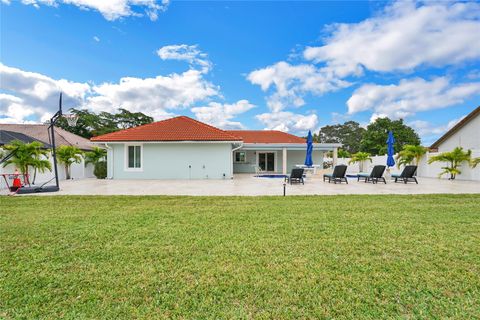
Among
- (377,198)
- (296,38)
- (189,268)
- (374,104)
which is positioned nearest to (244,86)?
(296,38)

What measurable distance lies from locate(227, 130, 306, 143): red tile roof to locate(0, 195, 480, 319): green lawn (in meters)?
22.1

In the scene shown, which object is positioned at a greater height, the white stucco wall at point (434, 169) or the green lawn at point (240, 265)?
the white stucco wall at point (434, 169)

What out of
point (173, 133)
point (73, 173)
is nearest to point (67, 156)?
point (73, 173)

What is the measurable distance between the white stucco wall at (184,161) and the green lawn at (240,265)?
452 inches

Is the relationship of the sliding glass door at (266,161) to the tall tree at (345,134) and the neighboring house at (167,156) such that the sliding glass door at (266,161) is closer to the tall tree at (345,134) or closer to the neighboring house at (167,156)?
the neighboring house at (167,156)

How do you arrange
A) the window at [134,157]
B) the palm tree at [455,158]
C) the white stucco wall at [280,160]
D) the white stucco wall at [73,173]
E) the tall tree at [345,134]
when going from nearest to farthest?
the white stucco wall at [73,173] → the palm tree at [455,158] → the window at [134,157] → the white stucco wall at [280,160] → the tall tree at [345,134]

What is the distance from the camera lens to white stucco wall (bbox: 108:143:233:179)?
1866cm

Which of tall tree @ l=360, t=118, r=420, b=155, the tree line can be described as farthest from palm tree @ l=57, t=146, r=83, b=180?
tall tree @ l=360, t=118, r=420, b=155

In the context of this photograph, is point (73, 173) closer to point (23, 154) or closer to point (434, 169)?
point (23, 154)

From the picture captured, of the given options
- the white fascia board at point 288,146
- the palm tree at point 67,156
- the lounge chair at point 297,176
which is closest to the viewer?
the lounge chair at point 297,176

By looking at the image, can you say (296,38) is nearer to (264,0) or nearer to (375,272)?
(264,0)

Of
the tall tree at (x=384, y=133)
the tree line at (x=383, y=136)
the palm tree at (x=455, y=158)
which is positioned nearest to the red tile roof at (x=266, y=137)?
the palm tree at (x=455, y=158)

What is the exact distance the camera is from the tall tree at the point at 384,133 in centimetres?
4125

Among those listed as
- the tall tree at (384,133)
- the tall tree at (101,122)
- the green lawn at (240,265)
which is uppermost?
the tall tree at (101,122)
